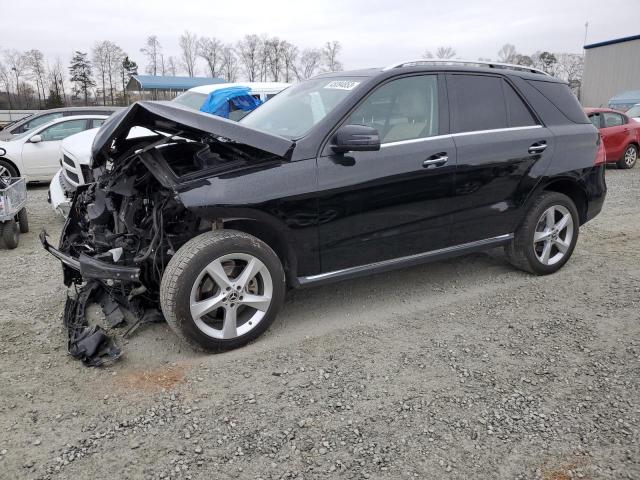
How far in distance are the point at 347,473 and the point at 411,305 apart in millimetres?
2023

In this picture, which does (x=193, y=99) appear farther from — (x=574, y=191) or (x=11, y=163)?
(x=574, y=191)

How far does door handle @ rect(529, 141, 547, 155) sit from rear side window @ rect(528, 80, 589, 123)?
1.63 ft

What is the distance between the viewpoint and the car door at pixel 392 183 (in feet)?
11.7

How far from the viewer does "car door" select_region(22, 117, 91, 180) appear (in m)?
10.0

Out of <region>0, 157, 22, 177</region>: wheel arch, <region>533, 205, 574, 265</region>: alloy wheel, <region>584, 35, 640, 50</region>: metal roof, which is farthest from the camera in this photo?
<region>584, 35, 640, 50</region>: metal roof

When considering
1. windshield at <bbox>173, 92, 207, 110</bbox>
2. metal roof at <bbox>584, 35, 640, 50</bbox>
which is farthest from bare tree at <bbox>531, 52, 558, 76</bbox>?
windshield at <bbox>173, 92, 207, 110</bbox>

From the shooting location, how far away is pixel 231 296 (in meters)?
3.33

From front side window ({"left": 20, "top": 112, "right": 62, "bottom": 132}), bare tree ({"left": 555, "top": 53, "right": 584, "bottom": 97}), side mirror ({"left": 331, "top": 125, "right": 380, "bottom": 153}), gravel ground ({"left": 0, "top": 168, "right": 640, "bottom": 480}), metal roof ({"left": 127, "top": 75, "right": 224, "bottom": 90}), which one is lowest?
gravel ground ({"left": 0, "top": 168, "right": 640, "bottom": 480})

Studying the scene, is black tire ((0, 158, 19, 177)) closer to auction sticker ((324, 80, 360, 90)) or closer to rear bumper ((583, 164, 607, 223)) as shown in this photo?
auction sticker ((324, 80, 360, 90))

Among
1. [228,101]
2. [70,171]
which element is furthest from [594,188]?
[70,171]

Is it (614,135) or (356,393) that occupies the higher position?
(614,135)

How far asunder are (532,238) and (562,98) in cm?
134

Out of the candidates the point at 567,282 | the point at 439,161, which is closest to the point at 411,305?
the point at 439,161

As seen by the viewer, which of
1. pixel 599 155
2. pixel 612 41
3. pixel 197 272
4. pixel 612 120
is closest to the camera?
pixel 197 272
